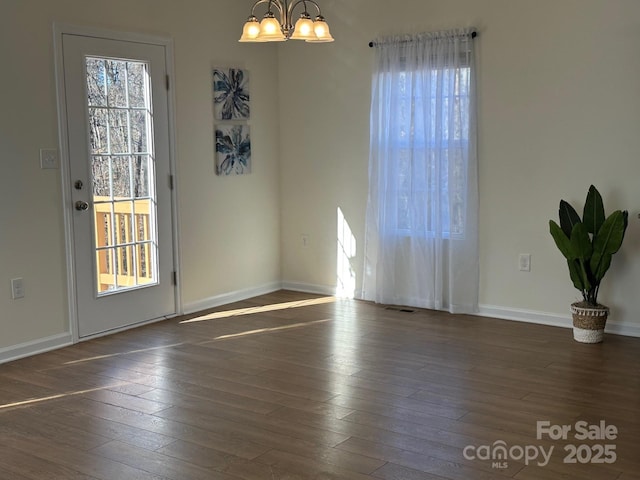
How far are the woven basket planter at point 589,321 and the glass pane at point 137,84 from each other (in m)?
3.42

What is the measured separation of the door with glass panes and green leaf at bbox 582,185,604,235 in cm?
307

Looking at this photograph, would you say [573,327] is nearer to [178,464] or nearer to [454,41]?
[454,41]

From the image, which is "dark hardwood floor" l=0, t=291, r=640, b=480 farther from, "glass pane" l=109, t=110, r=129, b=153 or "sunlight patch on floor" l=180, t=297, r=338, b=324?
"glass pane" l=109, t=110, r=129, b=153

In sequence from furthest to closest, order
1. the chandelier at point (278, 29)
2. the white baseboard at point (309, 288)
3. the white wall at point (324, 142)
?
the white baseboard at point (309, 288), the white wall at point (324, 142), the chandelier at point (278, 29)

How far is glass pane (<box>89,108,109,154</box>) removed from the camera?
197 inches

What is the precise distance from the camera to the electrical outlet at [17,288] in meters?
4.58

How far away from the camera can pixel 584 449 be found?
321 cm

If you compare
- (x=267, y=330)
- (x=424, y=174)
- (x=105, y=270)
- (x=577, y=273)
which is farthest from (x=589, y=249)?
(x=105, y=270)

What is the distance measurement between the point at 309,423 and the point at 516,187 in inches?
108

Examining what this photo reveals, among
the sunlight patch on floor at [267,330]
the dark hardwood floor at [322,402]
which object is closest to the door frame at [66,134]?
the dark hardwood floor at [322,402]

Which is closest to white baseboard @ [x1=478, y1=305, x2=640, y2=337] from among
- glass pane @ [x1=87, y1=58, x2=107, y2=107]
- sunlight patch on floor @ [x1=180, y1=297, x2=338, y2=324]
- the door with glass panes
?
sunlight patch on floor @ [x1=180, y1=297, x2=338, y2=324]

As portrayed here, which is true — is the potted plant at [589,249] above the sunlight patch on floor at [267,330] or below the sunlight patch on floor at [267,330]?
above

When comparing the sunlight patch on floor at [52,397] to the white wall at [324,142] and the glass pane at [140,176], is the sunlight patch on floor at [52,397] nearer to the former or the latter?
the white wall at [324,142]

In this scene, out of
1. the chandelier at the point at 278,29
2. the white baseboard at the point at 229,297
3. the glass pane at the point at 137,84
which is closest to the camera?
the chandelier at the point at 278,29
